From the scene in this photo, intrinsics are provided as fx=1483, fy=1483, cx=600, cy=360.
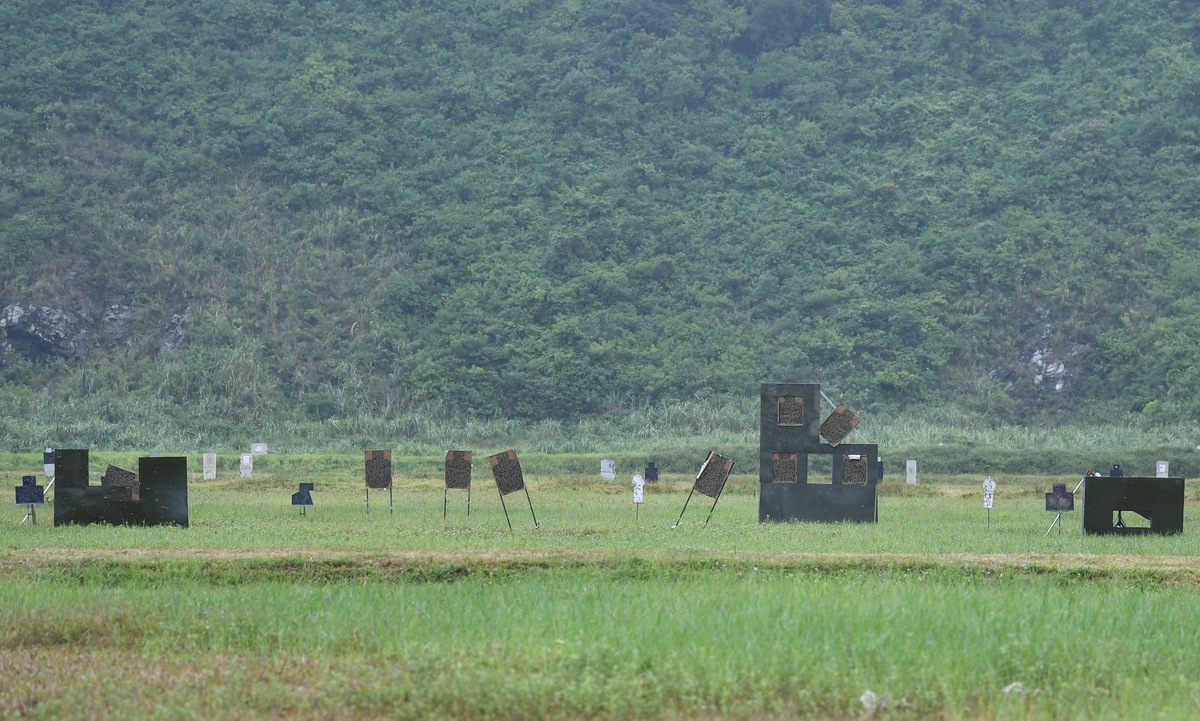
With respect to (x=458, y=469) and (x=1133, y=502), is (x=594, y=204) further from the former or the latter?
(x=1133, y=502)

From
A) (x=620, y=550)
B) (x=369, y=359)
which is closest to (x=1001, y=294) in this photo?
(x=369, y=359)

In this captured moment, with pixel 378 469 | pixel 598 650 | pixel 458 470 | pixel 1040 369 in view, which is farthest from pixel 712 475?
pixel 1040 369

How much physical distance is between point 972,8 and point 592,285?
3579 centimetres

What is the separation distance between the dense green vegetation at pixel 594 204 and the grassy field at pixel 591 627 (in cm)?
4727

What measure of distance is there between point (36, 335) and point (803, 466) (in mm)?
54099

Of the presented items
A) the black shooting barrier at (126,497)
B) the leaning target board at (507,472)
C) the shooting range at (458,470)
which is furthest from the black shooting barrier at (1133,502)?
the black shooting barrier at (126,497)

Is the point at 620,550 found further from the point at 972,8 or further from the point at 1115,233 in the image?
the point at 972,8

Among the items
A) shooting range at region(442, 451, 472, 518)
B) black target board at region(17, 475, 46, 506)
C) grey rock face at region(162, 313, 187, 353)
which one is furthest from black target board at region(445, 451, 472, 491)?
grey rock face at region(162, 313, 187, 353)

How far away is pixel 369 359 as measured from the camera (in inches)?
2864

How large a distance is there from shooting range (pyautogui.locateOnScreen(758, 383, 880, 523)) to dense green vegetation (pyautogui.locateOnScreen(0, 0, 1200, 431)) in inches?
1607

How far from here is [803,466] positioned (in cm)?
2764

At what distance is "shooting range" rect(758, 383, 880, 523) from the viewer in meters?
27.1

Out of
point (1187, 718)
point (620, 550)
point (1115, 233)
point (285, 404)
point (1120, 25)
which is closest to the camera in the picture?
point (1187, 718)

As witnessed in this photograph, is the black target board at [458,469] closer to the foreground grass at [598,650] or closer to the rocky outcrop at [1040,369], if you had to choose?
the foreground grass at [598,650]
